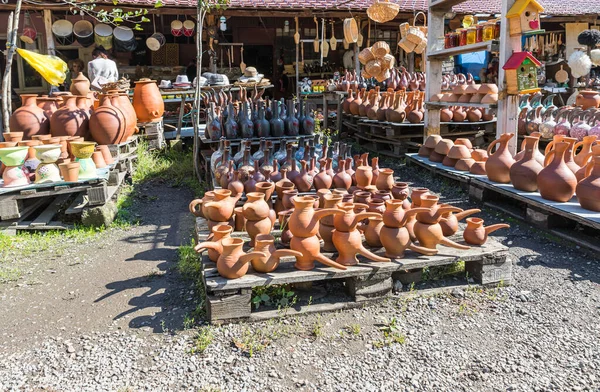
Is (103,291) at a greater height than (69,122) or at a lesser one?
lesser

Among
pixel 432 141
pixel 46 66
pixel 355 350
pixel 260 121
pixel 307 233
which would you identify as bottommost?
pixel 355 350

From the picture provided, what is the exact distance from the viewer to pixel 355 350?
2.72 metres

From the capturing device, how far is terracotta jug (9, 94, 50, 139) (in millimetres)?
5910

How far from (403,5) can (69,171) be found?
941cm

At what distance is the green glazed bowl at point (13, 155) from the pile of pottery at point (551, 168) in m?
4.57

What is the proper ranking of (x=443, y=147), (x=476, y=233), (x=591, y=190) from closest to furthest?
(x=476, y=233) → (x=591, y=190) → (x=443, y=147)

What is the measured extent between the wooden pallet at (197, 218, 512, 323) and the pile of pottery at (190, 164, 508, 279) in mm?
53

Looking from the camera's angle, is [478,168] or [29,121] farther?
[29,121]

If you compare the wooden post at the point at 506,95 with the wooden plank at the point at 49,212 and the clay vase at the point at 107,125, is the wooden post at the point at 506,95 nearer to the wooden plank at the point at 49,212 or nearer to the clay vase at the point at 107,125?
the clay vase at the point at 107,125

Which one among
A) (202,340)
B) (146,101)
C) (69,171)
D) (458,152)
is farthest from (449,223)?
(146,101)

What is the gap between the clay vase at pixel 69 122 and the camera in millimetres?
5906

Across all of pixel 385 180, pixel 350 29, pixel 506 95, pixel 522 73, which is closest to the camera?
pixel 385 180

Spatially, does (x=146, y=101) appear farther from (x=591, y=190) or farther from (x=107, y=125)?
(x=591, y=190)

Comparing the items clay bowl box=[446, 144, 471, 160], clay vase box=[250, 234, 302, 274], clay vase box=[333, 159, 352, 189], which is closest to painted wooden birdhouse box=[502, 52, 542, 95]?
clay bowl box=[446, 144, 471, 160]
